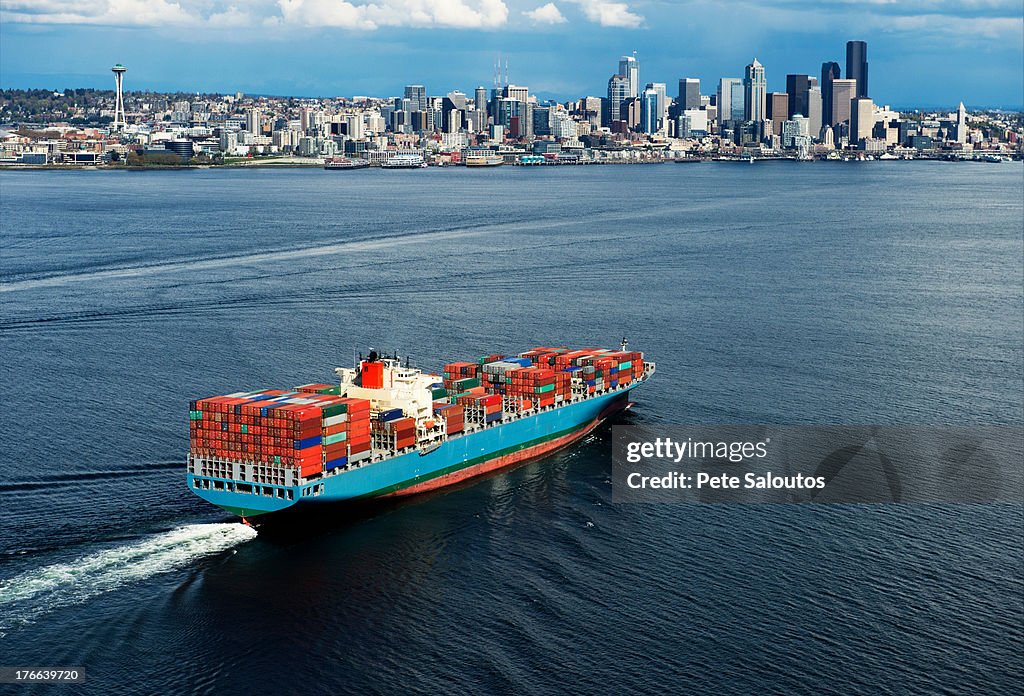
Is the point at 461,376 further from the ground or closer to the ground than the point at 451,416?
further from the ground

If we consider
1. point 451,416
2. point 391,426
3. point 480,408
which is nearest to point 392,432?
point 391,426

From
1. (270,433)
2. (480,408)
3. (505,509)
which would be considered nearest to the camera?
(270,433)

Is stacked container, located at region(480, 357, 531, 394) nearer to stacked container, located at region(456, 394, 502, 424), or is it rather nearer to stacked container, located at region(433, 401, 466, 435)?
stacked container, located at region(456, 394, 502, 424)

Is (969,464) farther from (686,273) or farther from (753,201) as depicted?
(753,201)

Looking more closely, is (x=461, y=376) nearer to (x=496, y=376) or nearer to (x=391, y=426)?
(x=496, y=376)

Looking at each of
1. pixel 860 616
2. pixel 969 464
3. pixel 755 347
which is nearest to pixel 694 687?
pixel 860 616

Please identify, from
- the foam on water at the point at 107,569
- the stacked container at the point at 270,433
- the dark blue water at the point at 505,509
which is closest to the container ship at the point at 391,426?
the stacked container at the point at 270,433

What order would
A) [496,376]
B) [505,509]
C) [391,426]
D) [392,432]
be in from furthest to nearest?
[496,376] < [391,426] < [392,432] < [505,509]
